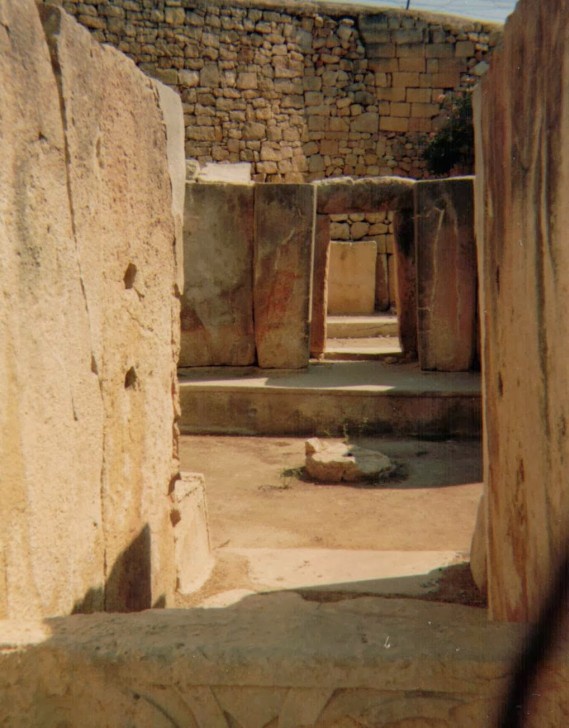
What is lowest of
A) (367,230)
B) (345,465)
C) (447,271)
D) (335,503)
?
(335,503)

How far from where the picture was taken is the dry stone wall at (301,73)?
14.3 meters

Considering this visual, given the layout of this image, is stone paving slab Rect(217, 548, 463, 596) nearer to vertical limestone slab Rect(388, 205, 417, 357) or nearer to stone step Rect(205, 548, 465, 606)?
stone step Rect(205, 548, 465, 606)

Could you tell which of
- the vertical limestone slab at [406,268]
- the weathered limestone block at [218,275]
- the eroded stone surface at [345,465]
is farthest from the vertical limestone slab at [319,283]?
the eroded stone surface at [345,465]

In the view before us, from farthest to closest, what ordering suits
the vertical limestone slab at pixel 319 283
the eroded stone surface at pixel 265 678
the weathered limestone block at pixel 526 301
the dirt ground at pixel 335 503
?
the vertical limestone slab at pixel 319 283
the dirt ground at pixel 335 503
the weathered limestone block at pixel 526 301
the eroded stone surface at pixel 265 678

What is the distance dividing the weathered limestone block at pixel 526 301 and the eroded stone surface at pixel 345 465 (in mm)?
3190

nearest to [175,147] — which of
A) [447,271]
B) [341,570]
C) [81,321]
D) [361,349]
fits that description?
[81,321]

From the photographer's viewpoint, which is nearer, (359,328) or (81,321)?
(81,321)

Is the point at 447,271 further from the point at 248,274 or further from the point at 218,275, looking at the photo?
the point at 218,275

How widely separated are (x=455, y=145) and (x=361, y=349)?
602 centimetres

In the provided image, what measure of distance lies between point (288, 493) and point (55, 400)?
3614mm

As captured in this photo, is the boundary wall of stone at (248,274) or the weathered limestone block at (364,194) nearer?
the boundary wall of stone at (248,274)

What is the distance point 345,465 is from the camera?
582 centimetres

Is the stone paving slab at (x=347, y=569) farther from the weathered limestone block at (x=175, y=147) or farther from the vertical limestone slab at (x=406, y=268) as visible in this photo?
the vertical limestone slab at (x=406, y=268)

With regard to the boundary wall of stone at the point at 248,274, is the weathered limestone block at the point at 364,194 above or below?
above
